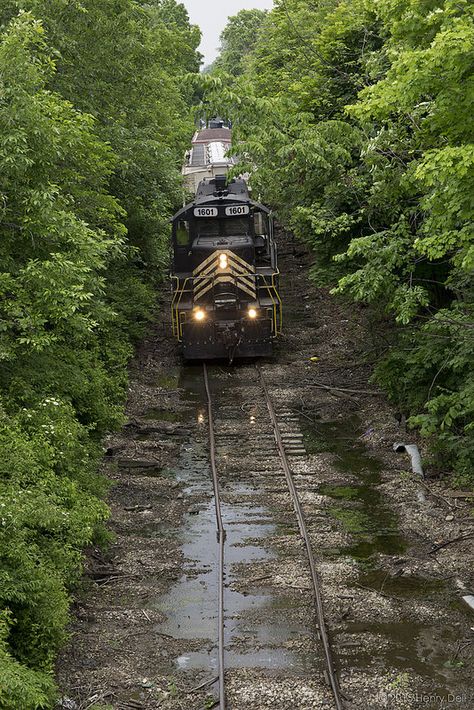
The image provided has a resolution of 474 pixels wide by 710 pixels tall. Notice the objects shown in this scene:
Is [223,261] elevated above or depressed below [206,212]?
below

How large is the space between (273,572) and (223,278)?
1093 centimetres

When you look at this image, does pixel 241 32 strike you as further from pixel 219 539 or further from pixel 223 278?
pixel 219 539

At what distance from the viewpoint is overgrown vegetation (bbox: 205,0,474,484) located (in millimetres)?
10087

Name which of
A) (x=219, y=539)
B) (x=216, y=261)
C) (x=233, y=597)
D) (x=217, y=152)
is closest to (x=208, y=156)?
(x=217, y=152)

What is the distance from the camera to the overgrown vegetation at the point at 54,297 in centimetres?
891

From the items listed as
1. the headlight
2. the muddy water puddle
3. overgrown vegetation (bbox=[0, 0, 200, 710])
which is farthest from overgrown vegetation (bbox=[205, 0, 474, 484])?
overgrown vegetation (bbox=[0, 0, 200, 710])

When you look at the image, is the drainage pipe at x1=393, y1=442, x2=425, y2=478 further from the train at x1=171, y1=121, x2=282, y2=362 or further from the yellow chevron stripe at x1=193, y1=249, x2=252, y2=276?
the yellow chevron stripe at x1=193, y1=249, x2=252, y2=276

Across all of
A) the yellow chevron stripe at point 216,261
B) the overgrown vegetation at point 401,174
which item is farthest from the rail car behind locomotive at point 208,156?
the overgrown vegetation at point 401,174

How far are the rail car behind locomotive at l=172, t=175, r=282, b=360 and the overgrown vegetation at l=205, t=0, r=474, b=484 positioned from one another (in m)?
1.23

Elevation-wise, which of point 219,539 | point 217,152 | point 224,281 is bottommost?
point 219,539

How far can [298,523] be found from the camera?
12844mm

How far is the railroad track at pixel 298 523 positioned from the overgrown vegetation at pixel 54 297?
178 cm

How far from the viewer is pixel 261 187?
2203cm

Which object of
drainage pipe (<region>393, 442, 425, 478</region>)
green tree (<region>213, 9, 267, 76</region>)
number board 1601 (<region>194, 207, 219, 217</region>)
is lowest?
drainage pipe (<region>393, 442, 425, 478</region>)
